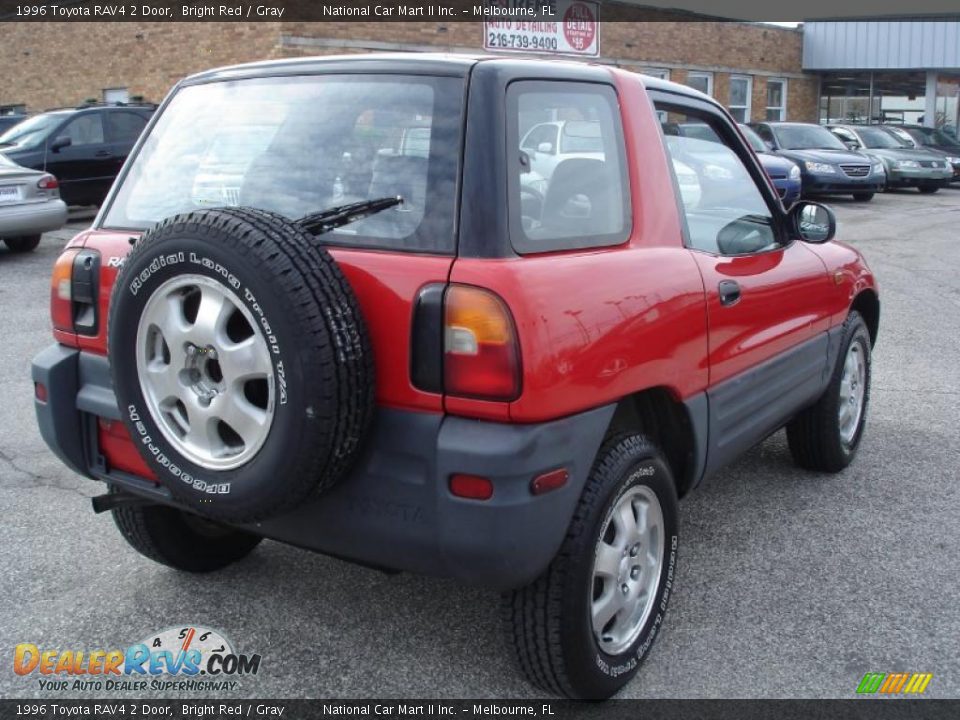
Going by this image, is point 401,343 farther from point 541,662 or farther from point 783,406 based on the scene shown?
point 783,406

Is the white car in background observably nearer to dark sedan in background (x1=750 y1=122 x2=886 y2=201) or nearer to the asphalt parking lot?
the asphalt parking lot

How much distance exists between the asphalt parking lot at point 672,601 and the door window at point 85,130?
Answer: 10257 millimetres

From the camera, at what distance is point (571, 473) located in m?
2.54

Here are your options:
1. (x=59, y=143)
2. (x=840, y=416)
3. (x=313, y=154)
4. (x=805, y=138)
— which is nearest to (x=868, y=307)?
(x=840, y=416)

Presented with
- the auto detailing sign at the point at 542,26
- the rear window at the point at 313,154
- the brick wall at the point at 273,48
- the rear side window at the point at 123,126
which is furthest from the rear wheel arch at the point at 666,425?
the auto detailing sign at the point at 542,26

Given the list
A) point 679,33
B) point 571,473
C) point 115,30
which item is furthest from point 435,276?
point 679,33

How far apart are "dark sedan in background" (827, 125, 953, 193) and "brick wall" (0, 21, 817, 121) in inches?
225

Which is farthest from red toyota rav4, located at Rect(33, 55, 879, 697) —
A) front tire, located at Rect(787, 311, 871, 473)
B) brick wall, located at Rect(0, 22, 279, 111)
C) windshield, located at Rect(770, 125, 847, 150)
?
windshield, located at Rect(770, 125, 847, 150)

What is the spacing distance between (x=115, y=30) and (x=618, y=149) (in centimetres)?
2313

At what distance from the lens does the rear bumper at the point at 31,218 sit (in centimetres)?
1065

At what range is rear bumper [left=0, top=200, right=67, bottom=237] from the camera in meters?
10.6

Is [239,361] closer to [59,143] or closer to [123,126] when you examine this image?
[59,143]

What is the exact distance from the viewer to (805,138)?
20562 millimetres

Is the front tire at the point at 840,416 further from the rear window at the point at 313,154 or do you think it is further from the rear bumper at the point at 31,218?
the rear bumper at the point at 31,218
